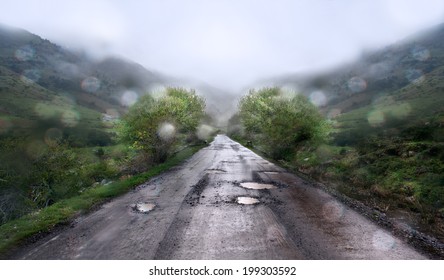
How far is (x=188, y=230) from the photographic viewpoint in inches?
412

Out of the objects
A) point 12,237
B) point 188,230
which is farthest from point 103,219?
point 188,230

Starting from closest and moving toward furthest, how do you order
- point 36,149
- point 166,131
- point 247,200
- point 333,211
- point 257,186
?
point 333,211, point 247,200, point 36,149, point 257,186, point 166,131

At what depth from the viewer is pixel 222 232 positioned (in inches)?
406

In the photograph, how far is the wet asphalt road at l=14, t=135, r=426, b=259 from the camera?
852 cm

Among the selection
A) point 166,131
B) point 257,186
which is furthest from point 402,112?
point 257,186

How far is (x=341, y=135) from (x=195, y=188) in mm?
33988

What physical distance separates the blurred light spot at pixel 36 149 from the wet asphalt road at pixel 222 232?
5.39 m

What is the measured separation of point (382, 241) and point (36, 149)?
17392 millimetres

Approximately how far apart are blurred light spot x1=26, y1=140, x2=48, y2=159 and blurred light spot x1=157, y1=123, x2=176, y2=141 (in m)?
12.3

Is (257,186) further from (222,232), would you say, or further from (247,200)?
(222,232)

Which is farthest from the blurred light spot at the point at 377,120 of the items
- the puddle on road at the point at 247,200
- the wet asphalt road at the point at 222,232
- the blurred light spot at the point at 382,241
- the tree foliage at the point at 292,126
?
the blurred light spot at the point at 382,241

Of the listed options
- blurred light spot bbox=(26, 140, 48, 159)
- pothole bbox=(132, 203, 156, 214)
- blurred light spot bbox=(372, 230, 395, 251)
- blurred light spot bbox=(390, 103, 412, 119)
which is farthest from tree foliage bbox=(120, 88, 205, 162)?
blurred light spot bbox=(390, 103, 412, 119)

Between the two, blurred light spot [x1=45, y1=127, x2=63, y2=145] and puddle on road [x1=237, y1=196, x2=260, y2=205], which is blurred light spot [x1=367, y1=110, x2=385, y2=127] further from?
blurred light spot [x1=45, y1=127, x2=63, y2=145]
